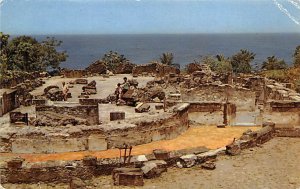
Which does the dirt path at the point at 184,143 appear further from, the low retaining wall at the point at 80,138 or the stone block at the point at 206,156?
the stone block at the point at 206,156

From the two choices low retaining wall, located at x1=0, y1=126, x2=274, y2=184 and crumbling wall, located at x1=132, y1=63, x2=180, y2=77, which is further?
crumbling wall, located at x1=132, y1=63, x2=180, y2=77

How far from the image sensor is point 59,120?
2138cm

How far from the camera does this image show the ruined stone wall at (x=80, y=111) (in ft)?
70.7

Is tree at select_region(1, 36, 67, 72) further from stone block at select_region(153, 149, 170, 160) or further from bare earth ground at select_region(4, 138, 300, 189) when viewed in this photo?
bare earth ground at select_region(4, 138, 300, 189)

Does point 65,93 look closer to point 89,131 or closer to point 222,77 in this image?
point 89,131

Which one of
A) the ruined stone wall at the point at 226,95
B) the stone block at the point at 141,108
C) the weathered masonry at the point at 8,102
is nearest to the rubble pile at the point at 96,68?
the ruined stone wall at the point at 226,95

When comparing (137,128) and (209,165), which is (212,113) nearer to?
(137,128)

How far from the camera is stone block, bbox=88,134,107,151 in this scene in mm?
19594

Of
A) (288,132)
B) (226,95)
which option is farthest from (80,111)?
(226,95)

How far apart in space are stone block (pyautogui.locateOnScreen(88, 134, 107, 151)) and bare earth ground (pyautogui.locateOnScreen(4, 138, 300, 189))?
4.77 m

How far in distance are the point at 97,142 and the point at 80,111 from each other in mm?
2496

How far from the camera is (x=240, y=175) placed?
49.9 feet

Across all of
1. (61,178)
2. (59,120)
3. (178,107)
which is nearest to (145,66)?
(178,107)

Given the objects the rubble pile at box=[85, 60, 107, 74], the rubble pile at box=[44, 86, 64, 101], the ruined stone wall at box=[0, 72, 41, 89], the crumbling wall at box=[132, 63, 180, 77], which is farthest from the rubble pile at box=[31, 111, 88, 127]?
the rubble pile at box=[85, 60, 107, 74]
